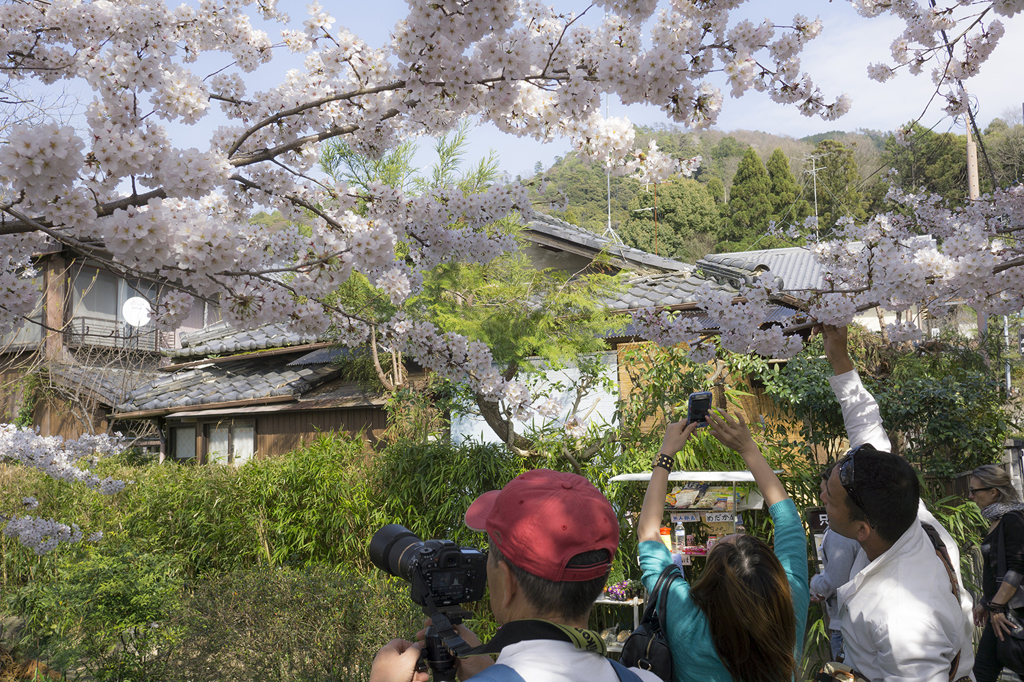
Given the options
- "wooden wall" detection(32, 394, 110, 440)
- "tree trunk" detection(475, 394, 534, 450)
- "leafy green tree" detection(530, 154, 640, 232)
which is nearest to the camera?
"tree trunk" detection(475, 394, 534, 450)

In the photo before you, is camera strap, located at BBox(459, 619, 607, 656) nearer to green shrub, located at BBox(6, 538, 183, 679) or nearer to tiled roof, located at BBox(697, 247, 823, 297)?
green shrub, located at BBox(6, 538, 183, 679)

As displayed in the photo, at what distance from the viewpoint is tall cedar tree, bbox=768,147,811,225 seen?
2525 centimetres

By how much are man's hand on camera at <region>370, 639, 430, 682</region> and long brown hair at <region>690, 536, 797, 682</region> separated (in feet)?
2.50

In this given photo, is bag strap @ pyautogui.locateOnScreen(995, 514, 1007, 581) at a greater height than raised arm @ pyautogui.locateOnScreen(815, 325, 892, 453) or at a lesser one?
lesser

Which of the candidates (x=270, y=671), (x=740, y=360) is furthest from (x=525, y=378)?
(x=270, y=671)

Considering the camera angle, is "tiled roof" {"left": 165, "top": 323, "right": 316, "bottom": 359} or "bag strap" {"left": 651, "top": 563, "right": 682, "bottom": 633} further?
"tiled roof" {"left": 165, "top": 323, "right": 316, "bottom": 359}

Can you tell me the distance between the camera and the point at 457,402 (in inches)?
250

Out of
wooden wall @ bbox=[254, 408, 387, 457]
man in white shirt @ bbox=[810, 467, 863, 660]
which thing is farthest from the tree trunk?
man in white shirt @ bbox=[810, 467, 863, 660]

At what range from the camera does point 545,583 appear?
1.10 meters

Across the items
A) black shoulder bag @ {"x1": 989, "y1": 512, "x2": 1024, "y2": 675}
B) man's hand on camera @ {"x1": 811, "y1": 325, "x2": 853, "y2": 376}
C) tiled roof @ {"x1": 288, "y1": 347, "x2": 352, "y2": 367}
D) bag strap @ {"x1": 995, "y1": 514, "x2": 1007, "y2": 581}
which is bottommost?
black shoulder bag @ {"x1": 989, "y1": 512, "x2": 1024, "y2": 675}

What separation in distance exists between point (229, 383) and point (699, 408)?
9.13m

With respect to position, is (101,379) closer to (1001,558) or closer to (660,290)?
(660,290)

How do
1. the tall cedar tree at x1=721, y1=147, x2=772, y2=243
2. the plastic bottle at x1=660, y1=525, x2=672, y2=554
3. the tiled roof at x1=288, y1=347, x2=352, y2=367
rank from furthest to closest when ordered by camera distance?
the tall cedar tree at x1=721, y1=147, x2=772, y2=243
the tiled roof at x1=288, y1=347, x2=352, y2=367
the plastic bottle at x1=660, y1=525, x2=672, y2=554

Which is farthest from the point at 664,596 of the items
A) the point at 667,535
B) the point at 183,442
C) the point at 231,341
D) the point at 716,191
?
the point at 716,191
